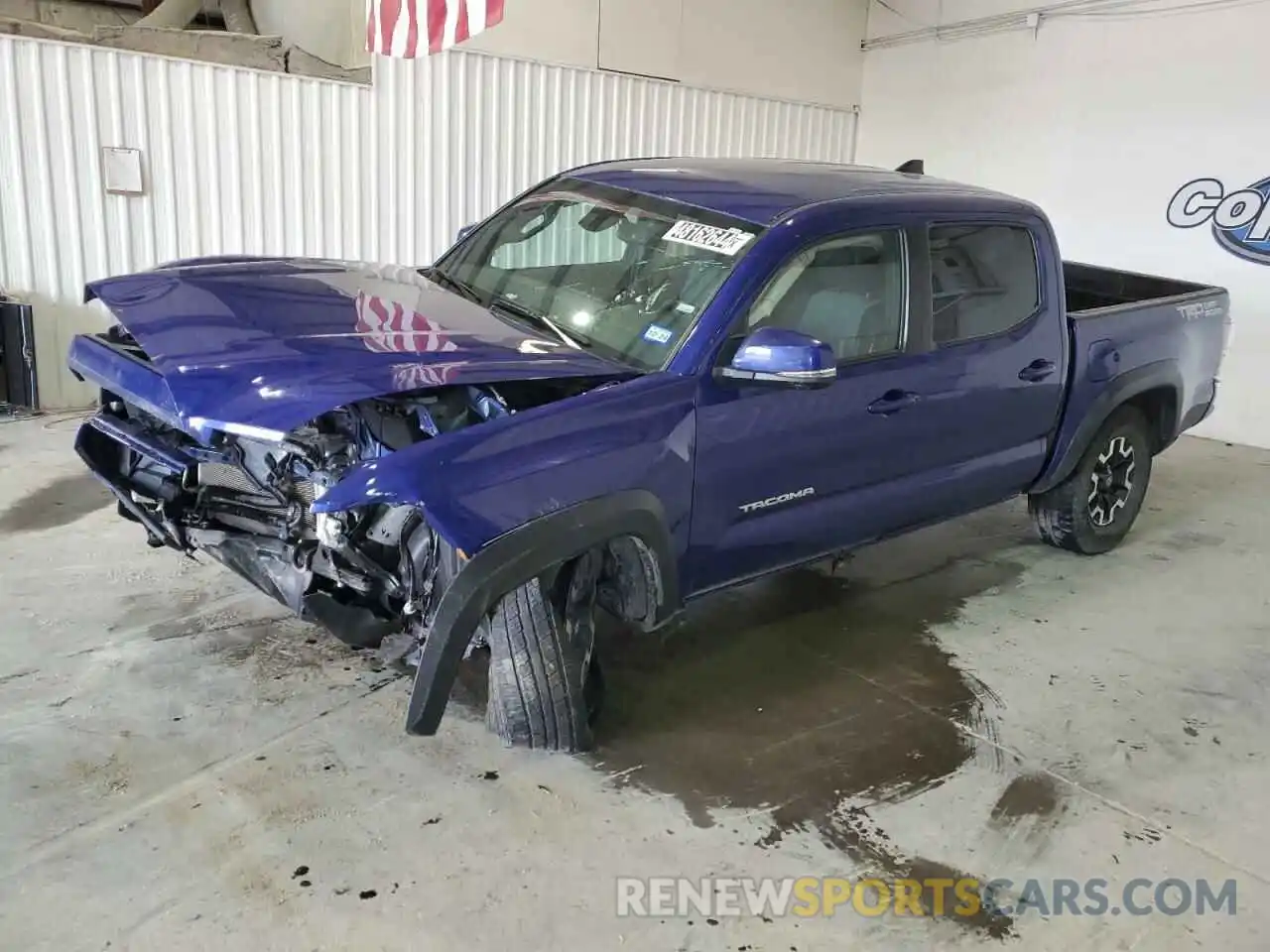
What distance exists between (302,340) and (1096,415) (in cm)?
346

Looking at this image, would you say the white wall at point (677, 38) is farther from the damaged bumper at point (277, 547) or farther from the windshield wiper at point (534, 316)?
the damaged bumper at point (277, 547)

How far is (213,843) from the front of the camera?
2.58 meters

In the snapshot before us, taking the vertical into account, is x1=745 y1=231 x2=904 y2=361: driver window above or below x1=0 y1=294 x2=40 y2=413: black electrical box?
above

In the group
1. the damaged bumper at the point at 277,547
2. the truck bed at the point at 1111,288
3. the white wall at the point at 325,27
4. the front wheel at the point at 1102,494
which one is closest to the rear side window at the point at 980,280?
the front wheel at the point at 1102,494

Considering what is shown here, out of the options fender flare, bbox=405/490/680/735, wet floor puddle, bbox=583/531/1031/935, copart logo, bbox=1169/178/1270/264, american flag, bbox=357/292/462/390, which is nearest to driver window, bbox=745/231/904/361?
fender flare, bbox=405/490/680/735

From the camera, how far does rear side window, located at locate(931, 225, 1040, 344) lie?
372 cm

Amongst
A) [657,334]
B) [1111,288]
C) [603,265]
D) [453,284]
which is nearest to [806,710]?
[657,334]

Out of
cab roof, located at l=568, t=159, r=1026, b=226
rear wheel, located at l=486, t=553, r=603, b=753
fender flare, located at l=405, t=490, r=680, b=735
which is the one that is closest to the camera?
fender flare, located at l=405, t=490, r=680, b=735

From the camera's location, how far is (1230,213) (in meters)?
7.77

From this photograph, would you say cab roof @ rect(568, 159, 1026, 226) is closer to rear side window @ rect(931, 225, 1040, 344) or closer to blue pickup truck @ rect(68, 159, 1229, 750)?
blue pickup truck @ rect(68, 159, 1229, 750)

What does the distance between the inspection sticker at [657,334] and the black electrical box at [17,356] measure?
4.99 metres

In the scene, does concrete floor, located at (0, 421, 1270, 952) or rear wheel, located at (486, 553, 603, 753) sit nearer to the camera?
concrete floor, located at (0, 421, 1270, 952)

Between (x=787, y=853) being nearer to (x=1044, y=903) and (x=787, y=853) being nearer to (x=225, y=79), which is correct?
(x=1044, y=903)

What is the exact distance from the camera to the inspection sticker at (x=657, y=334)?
3113 millimetres
